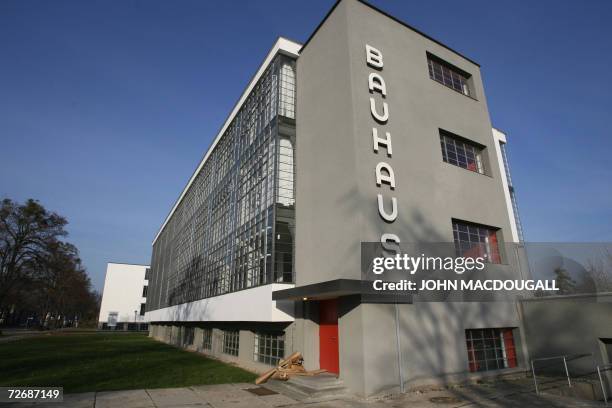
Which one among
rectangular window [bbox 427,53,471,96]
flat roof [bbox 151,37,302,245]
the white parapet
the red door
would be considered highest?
flat roof [bbox 151,37,302,245]

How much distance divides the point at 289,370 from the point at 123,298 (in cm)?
7928

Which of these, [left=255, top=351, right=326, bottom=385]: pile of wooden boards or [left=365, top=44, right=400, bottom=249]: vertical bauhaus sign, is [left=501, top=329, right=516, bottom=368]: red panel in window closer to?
[left=365, top=44, right=400, bottom=249]: vertical bauhaus sign

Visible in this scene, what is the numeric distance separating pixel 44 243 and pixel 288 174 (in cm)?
4183

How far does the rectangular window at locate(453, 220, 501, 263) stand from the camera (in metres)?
13.8

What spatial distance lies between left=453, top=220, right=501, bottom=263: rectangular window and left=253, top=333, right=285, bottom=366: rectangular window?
8.08 m

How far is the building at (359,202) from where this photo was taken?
1060cm

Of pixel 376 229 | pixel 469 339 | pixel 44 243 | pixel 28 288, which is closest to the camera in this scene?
pixel 376 229

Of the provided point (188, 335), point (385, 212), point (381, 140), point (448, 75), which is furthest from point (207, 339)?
point (448, 75)

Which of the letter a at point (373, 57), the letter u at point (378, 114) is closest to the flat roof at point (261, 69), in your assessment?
the letter a at point (373, 57)

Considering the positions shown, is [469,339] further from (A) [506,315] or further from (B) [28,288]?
(B) [28,288]

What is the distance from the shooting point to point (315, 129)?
1394cm

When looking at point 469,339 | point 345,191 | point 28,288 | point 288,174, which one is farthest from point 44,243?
point 469,339

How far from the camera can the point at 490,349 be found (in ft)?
43.4

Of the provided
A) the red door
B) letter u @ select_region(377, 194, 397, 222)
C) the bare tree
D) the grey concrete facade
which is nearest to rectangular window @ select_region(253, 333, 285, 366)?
the red door
